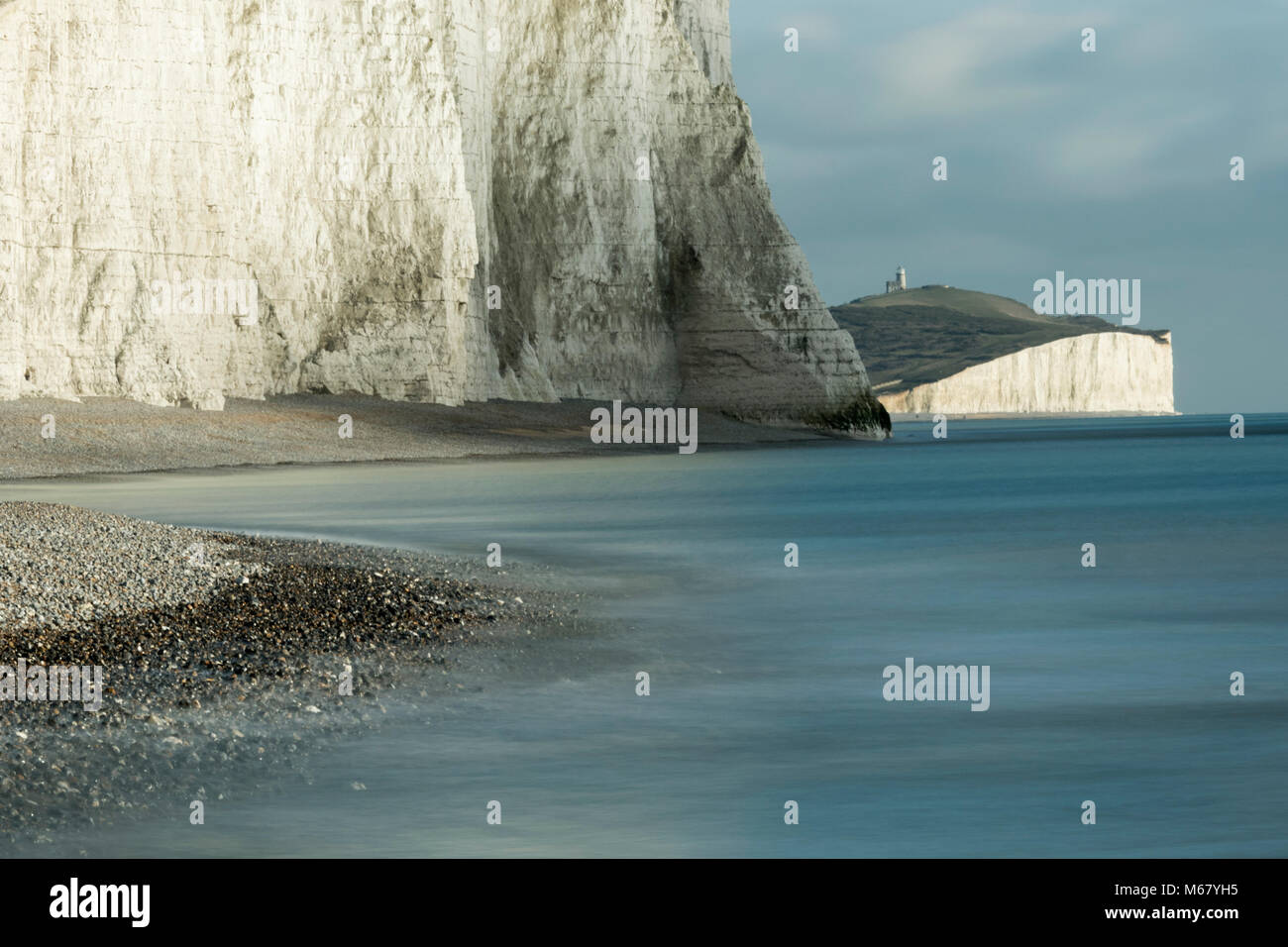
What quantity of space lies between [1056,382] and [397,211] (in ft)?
447

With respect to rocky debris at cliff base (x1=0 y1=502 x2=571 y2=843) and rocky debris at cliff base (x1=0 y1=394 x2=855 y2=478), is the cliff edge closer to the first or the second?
rocky debris at cliff base (x1=0 y1=394 x2=855 y2=478)

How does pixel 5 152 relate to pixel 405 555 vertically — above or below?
above

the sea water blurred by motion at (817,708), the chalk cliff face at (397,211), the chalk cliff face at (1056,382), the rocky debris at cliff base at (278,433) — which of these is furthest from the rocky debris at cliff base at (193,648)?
the chalk cliff face at (1056,382)

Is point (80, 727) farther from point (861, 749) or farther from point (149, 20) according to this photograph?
point (149, 20)

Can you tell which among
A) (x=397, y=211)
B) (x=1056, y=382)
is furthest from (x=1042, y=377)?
(x=397, y=211)

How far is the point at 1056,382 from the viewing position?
181125 mm

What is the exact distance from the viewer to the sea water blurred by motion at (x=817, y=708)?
8094mm

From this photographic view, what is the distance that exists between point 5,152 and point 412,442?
568 inches

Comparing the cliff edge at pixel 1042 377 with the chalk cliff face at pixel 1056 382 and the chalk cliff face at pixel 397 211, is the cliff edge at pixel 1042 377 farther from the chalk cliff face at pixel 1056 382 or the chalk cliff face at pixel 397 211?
the chalk cliff face at pixel 397 211

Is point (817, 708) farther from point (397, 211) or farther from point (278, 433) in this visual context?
point (397, 211)

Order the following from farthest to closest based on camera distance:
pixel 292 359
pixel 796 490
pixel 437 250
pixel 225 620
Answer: pixel 437 250
pixel 292 359
pixel 796 490
pixel 225 620

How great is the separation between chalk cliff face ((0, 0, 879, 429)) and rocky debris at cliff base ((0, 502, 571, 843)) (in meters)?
27.6
